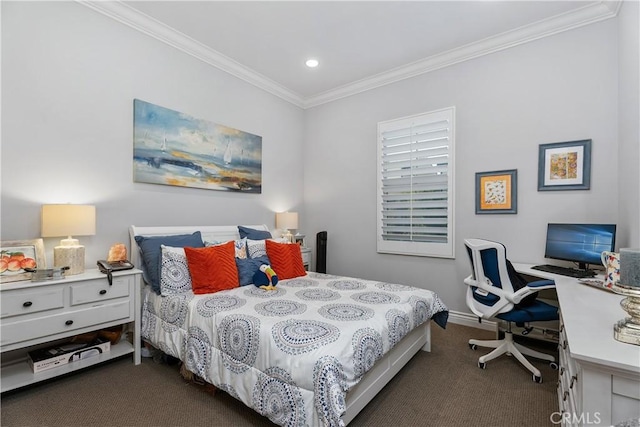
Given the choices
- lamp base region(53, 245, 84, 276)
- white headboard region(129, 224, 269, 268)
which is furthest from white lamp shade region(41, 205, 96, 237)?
white headboard region(129, 224, 269, 268)

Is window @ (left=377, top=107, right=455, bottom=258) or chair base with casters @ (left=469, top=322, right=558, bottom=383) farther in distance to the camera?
window @ (left=377, top=107, right=455, bottom=258)

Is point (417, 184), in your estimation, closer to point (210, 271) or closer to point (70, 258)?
point (210, 271)

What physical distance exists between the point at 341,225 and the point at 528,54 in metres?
2.87

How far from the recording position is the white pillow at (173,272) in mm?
2439

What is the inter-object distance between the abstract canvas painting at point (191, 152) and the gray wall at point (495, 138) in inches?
50.3

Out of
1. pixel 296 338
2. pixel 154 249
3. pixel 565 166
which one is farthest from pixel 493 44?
pixel 154 249

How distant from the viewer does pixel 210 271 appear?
98.6 inches

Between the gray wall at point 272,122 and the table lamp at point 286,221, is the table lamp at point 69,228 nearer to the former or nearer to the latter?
the gray wall at point 272,122

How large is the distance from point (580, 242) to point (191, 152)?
380 centimetres

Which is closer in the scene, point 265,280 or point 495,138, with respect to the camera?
point 265,280

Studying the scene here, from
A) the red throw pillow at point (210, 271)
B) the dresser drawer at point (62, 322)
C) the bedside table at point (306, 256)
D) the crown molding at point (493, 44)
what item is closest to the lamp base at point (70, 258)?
the dresser drawer at point (62, 322)

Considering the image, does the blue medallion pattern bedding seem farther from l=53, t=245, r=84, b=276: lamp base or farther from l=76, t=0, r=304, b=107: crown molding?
l=76, t=0, r=304, b=107: crown molding

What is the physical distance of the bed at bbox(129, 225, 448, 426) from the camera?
1.47 meters

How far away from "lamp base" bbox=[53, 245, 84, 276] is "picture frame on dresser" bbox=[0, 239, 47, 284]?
0.10 metres
